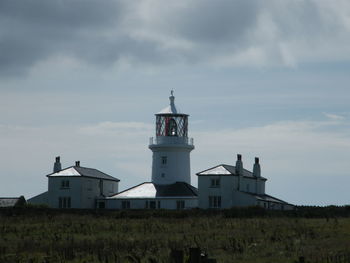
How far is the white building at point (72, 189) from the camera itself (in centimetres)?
6769

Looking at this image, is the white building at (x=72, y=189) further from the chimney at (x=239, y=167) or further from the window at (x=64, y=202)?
the chimney at (x=239, y=167)

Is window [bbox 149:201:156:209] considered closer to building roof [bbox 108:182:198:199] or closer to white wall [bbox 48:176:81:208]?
building roof [bbox 108:182:198:199]

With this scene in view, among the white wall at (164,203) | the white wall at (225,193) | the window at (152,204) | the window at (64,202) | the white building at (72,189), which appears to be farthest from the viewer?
the window at (64,202)

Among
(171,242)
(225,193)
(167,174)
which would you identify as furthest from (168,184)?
(171,242)

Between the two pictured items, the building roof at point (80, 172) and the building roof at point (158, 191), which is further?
the building roof at point (80, 172)

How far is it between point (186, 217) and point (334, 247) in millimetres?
23462

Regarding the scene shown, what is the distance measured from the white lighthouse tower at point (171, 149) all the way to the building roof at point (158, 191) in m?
0.65

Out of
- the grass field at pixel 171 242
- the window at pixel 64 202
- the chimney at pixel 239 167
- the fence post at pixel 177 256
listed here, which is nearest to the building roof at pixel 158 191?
the window at pixel 64 202

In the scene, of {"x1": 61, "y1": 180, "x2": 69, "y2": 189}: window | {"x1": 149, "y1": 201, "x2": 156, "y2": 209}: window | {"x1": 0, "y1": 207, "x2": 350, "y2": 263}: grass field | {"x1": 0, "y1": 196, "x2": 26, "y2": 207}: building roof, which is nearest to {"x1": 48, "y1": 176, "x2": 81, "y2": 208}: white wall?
{"x1": 61, "y1": 180, "x2": 69, "y2": 189}: window

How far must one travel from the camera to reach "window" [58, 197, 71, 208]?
67.9 m

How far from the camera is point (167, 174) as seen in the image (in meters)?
68.2

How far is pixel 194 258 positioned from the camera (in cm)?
1941

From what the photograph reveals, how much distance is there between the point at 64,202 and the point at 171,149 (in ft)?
32.0

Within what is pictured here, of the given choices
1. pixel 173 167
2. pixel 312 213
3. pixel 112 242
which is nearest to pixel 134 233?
pixel 112 242
